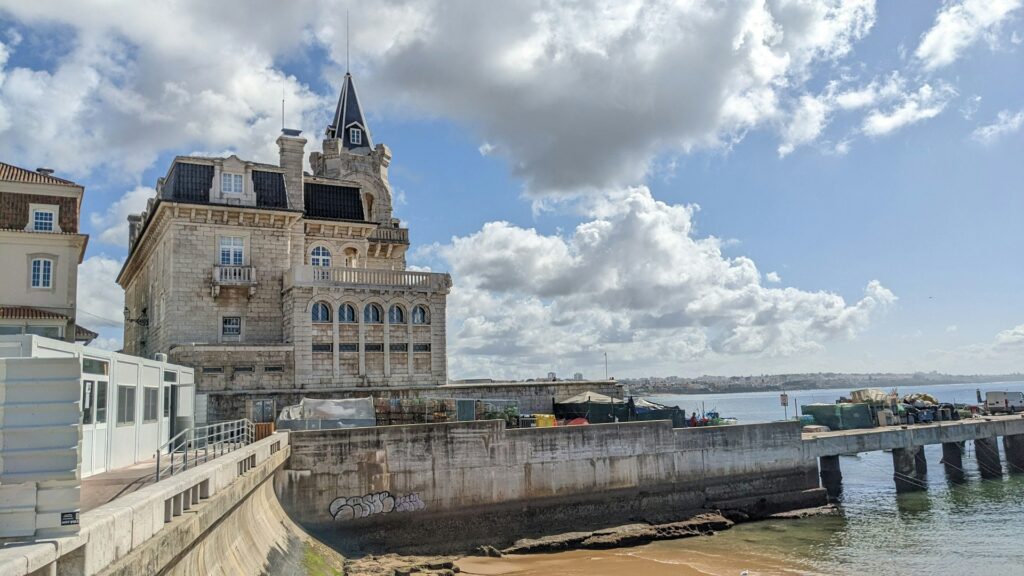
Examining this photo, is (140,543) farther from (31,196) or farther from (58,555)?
(31,196)

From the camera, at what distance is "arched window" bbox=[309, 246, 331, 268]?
4449 cm

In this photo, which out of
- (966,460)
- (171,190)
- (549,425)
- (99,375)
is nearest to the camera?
(99,375)

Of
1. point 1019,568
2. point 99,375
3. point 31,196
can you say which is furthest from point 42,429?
point 31,196

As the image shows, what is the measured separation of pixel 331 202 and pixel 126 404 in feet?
94.4

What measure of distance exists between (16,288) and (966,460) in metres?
62.4

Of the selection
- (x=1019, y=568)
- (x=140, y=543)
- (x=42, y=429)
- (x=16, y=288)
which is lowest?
(x=1019, y=568)

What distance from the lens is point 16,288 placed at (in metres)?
35.8

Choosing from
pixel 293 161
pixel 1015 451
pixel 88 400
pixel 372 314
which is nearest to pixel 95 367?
pixel 88 400

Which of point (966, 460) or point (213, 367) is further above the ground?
point (213, 367)

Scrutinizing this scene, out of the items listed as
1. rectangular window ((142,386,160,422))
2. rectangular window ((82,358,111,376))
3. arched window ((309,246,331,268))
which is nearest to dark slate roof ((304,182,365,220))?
arched window ((309,246,331,268))

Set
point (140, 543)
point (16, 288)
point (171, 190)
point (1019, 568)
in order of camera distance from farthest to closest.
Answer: point (171, 190) → point (16, 288) → point (1019, 568) → point (140, 543)

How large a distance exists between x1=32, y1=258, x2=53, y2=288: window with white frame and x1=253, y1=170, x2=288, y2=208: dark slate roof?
10483mm

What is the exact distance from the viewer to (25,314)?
34438 mm

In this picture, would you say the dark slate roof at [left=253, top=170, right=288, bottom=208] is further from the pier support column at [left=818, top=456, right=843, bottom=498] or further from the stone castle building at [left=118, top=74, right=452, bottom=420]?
the pier support column at [left=818, top=456, right=843, bottom=498]
